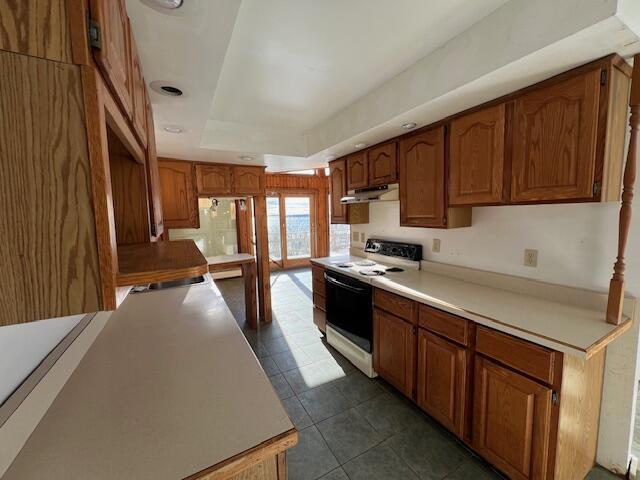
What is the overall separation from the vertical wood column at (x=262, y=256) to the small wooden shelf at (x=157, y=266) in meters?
2.55

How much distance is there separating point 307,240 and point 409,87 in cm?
544

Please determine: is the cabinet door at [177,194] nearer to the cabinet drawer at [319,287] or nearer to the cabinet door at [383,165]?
the cabinet drawer at [319,287]

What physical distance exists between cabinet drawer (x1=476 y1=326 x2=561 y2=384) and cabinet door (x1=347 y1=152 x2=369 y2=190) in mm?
1745

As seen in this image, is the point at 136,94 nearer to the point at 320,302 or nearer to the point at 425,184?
the point at 425,184

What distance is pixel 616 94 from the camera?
1.25 meters

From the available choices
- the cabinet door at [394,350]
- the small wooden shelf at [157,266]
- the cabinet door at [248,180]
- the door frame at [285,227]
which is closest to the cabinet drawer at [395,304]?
the cabinet door at [394,350]

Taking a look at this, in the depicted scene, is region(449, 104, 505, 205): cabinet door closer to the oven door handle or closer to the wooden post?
the wooden post

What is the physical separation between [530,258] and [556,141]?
0.75 m

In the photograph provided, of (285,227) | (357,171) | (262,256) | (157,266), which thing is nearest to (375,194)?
(357,171)

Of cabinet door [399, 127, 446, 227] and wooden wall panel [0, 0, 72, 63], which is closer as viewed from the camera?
wooden wall panel [0, 0, 72, 63]

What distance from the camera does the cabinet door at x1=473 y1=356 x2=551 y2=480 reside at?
4.24ft

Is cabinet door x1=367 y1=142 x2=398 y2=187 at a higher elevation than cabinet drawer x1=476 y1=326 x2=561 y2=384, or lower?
higher

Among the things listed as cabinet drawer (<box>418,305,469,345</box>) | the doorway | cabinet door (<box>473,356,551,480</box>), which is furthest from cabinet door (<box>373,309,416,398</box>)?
the doorway

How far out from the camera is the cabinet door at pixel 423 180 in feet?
6.63
